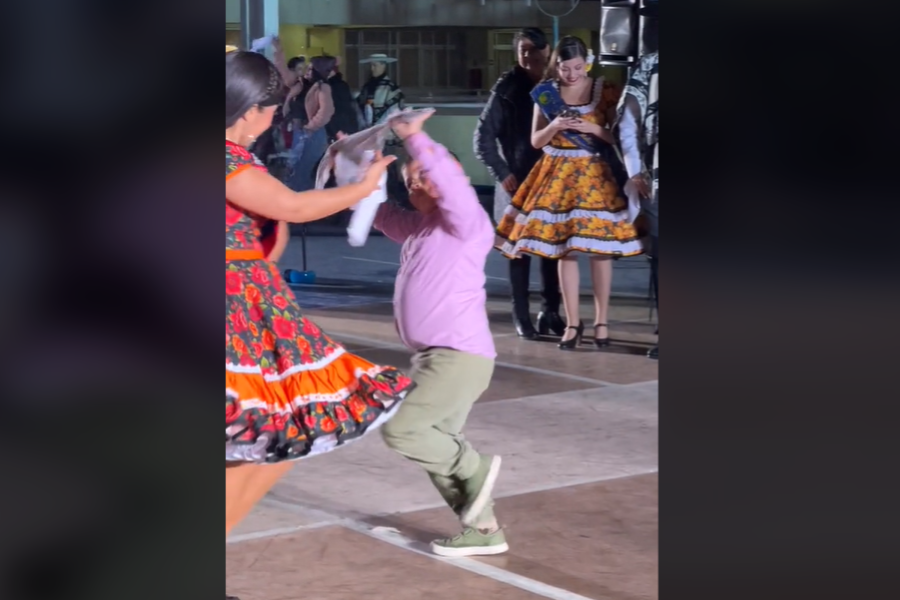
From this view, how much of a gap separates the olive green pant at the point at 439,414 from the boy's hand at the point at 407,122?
0.55 m

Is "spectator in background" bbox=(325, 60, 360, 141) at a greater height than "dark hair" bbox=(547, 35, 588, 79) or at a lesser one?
lesser

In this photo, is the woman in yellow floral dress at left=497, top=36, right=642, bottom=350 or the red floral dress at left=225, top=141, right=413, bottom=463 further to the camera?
the woman in yellow floral dress at left=497, top=36, right=642, bottom=350

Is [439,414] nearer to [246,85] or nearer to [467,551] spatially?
[467,551]

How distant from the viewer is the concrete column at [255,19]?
1057 cm

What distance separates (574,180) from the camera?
270 inches

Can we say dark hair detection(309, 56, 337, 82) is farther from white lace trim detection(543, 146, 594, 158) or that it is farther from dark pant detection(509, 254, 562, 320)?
white lace trim detection(543, 146, 594, 158)

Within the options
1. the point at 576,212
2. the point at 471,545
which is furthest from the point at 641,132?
the point at 471,545

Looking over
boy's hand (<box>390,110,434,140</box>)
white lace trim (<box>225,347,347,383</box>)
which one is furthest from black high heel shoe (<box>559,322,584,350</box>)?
white lace trim (<box>225,347,347,383</box>)

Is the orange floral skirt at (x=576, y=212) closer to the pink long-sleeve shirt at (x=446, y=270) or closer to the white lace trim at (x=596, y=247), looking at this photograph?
the white lace trim at (x=596, y=247)

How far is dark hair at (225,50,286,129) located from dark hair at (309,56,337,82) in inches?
272

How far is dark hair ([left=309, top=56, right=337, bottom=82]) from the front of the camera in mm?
9980

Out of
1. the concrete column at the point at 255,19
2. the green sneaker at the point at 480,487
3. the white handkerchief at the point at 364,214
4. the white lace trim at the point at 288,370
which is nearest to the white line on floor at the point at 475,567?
the green sneaker at the point at 480,487
